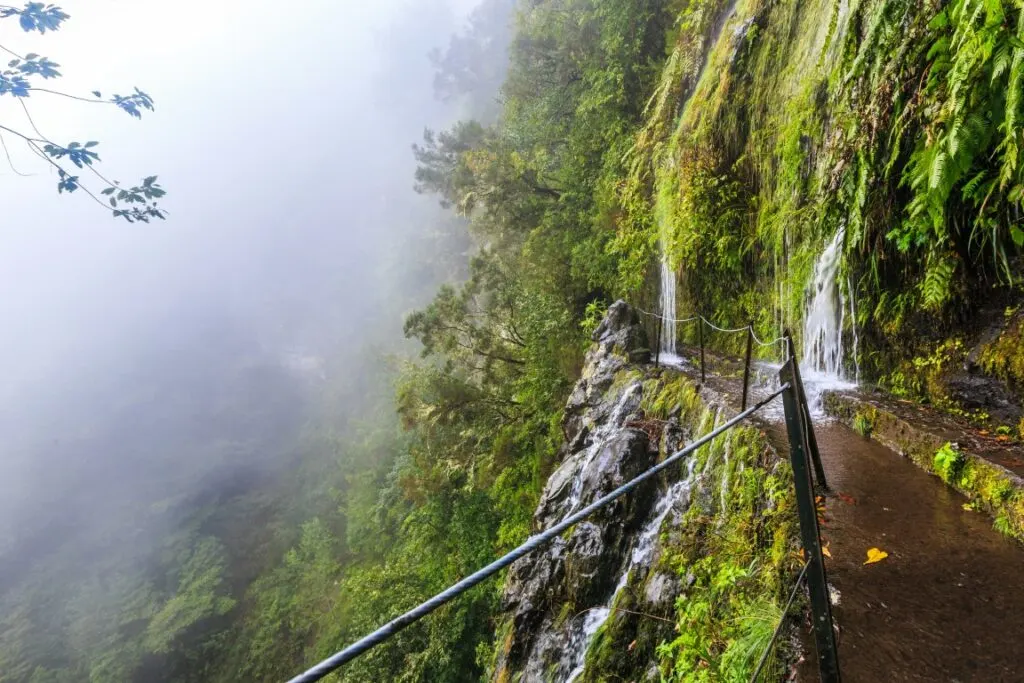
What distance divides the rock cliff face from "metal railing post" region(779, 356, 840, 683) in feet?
3.37

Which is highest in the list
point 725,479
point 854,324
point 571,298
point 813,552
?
point 571,298

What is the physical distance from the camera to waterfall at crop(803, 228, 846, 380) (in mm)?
4558

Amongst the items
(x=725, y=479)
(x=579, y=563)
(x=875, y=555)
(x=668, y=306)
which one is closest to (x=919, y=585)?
(x=875, y=555)

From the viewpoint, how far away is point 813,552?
146 centimetres

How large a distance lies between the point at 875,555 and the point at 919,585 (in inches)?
8.8

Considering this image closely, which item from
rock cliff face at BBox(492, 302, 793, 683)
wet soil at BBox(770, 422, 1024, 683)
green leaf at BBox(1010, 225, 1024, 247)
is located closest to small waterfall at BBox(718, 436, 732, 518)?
rock cliff face at BBox(492, 302, 793, 683)

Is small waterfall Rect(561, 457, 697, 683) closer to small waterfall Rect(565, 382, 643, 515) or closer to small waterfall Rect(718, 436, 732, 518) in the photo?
small waterfall Rect(718, 436, 732, 518)

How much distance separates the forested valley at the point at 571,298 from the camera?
10.3ft

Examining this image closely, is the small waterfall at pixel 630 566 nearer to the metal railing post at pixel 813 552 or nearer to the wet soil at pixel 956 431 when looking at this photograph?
the wet soil at pixel 956 431

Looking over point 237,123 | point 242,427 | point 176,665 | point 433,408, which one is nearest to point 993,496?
point 433,408

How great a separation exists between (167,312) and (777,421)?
239 ft

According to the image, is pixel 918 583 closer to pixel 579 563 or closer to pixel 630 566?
pixel 630 566

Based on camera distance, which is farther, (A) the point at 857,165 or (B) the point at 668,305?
(B) the point at 668,305

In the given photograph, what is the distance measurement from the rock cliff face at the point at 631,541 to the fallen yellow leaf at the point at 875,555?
381mm
